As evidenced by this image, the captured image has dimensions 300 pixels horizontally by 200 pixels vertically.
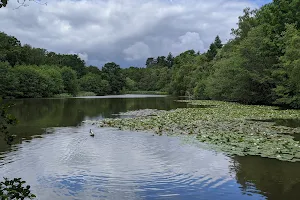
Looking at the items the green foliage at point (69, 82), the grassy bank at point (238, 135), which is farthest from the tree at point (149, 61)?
the grassy bank at point (238, 135)

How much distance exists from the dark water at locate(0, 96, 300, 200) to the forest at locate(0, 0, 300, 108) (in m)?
19.3

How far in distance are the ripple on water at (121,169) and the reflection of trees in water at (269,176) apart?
37cm

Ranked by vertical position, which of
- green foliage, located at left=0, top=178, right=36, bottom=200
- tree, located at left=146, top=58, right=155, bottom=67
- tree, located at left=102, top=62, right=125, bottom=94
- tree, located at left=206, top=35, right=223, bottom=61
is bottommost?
green foliage, located at left=0, top=178, right=36, bottom=200

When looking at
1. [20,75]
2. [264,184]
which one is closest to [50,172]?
[264,184]

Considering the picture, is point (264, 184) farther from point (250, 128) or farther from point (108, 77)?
point (108, 77)

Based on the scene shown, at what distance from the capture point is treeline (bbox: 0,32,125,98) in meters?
65.8

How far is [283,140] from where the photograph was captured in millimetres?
13289

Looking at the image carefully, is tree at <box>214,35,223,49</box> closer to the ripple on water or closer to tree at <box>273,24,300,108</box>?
tree at <box>273,24,300,108</box>

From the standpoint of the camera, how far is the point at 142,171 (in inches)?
377

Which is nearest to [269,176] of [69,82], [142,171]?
[142,171]

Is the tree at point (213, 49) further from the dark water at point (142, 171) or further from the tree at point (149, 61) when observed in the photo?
the tree at point (149, 61)

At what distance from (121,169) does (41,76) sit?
68.6m

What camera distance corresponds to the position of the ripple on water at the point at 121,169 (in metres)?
7.70

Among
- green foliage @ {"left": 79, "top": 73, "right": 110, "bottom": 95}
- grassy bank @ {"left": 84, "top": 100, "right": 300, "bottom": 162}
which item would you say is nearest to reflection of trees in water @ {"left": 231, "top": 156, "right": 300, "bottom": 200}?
grassy bank @ {"left": 84, "top": 100, "right": 300, "bottom": 162}
